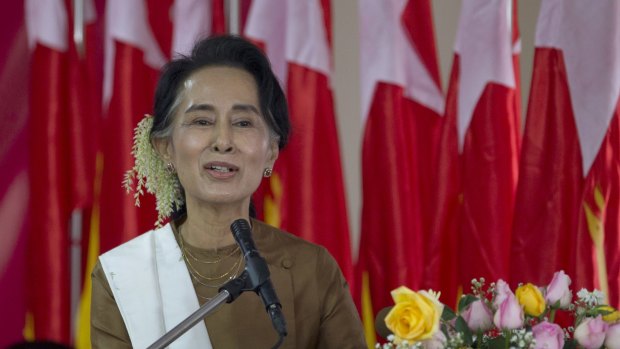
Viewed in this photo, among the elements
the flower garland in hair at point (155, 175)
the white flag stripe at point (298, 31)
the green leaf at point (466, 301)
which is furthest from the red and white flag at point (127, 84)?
the green leaf at point (466, 301)

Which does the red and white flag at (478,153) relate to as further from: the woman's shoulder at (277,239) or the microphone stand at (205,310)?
the microphone stand at (205,310)

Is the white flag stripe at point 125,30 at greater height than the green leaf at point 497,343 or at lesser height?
greater

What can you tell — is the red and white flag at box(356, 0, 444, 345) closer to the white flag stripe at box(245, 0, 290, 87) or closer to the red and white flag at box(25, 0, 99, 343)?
the white flag stripe at box(245, 0, 290, 87)

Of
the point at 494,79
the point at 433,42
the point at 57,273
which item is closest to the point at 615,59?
the point at 494,79

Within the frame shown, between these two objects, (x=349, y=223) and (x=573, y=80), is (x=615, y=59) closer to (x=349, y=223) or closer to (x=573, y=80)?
(x=573, y=80)

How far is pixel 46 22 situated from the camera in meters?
2.65

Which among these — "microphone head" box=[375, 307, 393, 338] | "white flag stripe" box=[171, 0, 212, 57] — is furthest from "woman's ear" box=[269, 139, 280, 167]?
"white flag stripe" box=[171, 0, 212, 57]

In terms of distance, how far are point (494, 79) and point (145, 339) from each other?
132 centimetres

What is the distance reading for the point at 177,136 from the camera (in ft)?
5.58

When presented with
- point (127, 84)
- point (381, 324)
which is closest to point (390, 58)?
point (127, 84)

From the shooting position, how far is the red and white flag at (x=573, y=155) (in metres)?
2.40

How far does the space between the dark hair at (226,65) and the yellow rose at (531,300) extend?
0.66 meters

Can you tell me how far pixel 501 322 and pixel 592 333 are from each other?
0.12 meters

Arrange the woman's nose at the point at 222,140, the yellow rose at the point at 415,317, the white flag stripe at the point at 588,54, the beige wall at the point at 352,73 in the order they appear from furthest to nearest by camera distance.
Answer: the beige wall at the point at 352,73 → the white flag stripe at the point at 588,54 → the woman's nose at the point at 222,140 → the yellow rose at the point at 415,317
